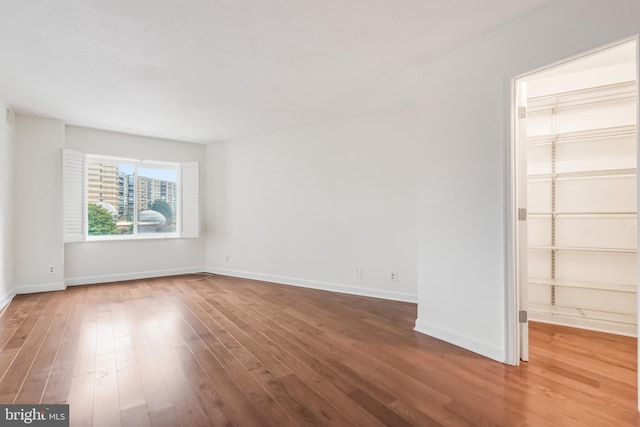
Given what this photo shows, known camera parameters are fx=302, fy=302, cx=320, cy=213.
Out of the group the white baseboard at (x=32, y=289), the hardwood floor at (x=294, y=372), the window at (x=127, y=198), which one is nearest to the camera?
the hardwood floor at (x=294, y=372)

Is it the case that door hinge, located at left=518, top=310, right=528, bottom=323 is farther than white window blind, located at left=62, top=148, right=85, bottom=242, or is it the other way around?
white window blind, located at left=62, top=148, right=85, bottom=242

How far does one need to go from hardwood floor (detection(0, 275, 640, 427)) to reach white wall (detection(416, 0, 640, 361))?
338 mm

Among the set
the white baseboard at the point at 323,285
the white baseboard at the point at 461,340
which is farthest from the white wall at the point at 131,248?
the white baseboard at the point at 461,340

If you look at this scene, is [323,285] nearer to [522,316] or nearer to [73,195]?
[522,316]

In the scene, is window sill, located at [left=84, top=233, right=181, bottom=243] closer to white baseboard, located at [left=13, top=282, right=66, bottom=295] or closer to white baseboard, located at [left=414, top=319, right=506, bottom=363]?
white baseboard, located at [left=13, top=282, right=66, bottom=295]

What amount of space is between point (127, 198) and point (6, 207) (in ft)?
5.43

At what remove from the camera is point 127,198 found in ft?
17.9

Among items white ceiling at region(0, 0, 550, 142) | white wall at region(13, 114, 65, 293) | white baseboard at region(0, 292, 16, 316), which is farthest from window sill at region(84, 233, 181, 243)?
white ceiling at region(0, 0, 550, 142)

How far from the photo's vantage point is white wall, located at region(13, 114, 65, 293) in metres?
4.29

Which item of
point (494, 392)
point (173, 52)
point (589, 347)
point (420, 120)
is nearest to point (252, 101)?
point (173, 52)

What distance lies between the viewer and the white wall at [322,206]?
4043 mm

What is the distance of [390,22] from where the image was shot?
2.21 m

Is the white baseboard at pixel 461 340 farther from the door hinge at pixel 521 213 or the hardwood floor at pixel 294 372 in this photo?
the door hinge at pixel 521 213

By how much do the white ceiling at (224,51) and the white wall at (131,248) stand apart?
93 centimetres
